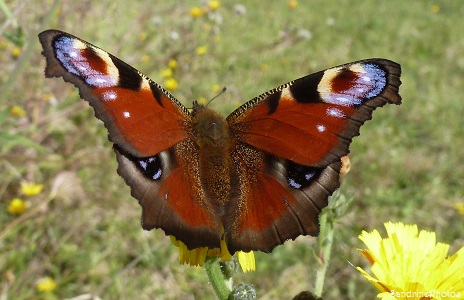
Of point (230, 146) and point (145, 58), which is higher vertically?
point (230, 146)

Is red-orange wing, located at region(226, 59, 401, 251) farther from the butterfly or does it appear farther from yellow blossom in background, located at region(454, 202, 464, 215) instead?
yellow blossom in background, located at region(454, 202, 464, 215)

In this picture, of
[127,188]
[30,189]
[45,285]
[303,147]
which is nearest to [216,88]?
[127,188]

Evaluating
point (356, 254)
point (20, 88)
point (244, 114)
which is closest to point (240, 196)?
point (244, 114)

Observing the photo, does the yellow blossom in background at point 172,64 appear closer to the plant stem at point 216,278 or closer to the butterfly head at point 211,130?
the butterfly head at point 211,130

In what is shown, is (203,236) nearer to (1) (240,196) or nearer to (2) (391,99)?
(1) (240,196)

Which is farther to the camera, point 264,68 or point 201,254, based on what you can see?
point 264,68

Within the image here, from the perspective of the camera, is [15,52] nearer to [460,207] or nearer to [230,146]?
[230,146]

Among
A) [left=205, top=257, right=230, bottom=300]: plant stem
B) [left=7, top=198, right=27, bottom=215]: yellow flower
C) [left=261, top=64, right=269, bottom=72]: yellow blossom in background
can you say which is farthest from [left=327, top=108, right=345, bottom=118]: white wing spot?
[left=261, top=64, right=269, bottom=72]: yellow blossom in background
